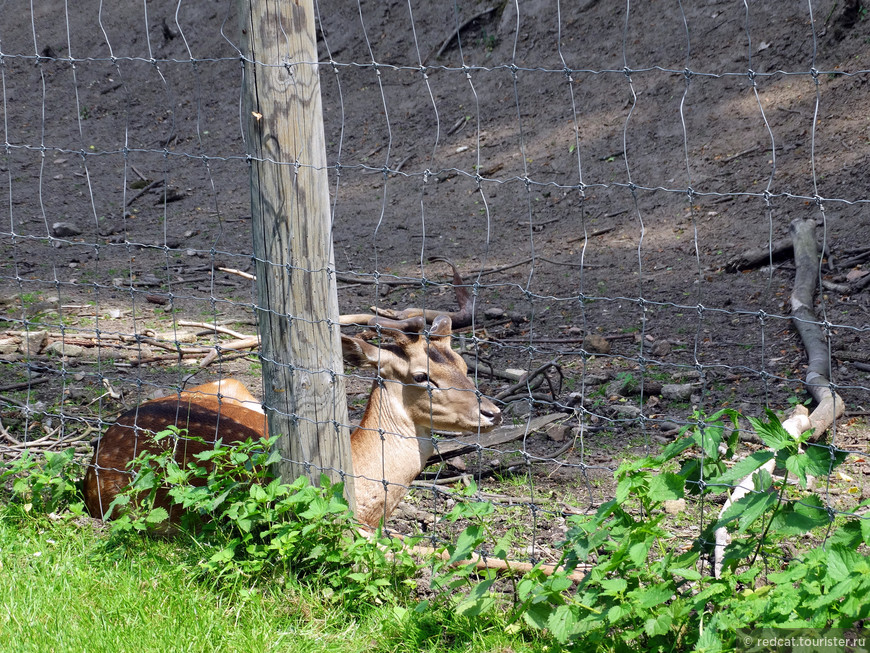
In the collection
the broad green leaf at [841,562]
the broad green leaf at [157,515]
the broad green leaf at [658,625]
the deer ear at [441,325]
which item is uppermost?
the deer ear at [441,325]

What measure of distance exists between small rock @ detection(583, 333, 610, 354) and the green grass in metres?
3.52

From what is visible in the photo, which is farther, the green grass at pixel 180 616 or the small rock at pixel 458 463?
the small rock at pixel 458 463

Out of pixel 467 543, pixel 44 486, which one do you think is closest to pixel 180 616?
pixel 467 543

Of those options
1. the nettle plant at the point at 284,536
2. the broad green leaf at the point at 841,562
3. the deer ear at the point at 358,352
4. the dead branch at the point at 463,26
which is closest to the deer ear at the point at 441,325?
the deer ear at the point at 358,352

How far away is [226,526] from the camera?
138 inches

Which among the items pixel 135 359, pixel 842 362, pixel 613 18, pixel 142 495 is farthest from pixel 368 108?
pixel 142 495

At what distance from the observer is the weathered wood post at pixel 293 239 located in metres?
3.12

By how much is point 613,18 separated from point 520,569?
10714 millimetres

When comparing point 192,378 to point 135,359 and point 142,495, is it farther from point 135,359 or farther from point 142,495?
point 142,495

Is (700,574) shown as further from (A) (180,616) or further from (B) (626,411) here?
(B) (626,411)

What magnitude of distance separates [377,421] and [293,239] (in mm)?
1502

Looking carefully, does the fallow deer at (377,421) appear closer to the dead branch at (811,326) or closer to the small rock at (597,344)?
the dead branch at (811,326)

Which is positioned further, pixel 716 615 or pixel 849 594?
pixel 716 615

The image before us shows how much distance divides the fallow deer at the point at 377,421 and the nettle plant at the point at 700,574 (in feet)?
4.52
